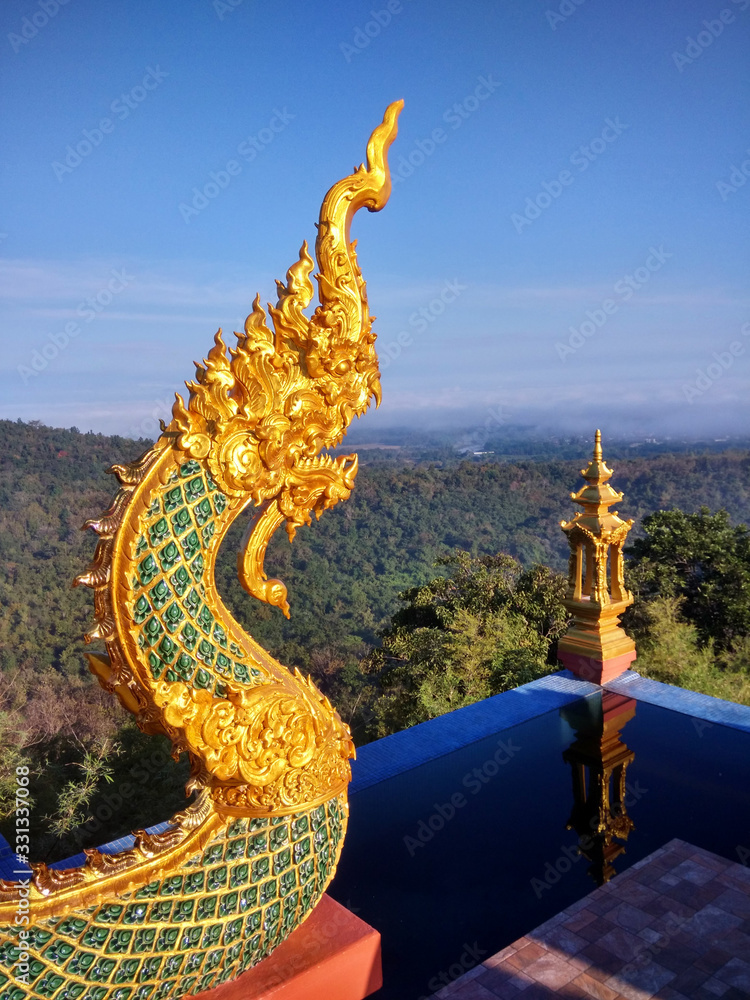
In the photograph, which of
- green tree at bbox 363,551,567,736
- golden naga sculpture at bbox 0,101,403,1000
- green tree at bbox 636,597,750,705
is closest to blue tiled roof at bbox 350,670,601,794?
green tree at bbox 363,551,567,736

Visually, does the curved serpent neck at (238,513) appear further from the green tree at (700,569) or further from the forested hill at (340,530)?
the green tree at (700,569)

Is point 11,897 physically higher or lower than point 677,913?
higher

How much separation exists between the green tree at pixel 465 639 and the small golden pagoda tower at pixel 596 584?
3.40ft

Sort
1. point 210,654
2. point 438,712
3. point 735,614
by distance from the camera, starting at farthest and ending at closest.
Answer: point 735,614, point 438,712, point 210,654

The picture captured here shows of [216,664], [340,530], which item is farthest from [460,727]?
[340,530]

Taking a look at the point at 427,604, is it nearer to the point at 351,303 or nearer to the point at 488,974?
the point at 488,974

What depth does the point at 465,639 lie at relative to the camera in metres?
6.85

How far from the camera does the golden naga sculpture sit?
1.77m

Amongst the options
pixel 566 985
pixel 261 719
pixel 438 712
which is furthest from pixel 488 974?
pixel 438 712

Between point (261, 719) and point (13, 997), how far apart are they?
766 millimetres

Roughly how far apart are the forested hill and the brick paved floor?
4650mm

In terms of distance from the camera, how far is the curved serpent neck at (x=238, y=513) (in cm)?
181

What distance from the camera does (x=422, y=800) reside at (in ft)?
12.3

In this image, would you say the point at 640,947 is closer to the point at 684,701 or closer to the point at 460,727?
the point at 460,727
